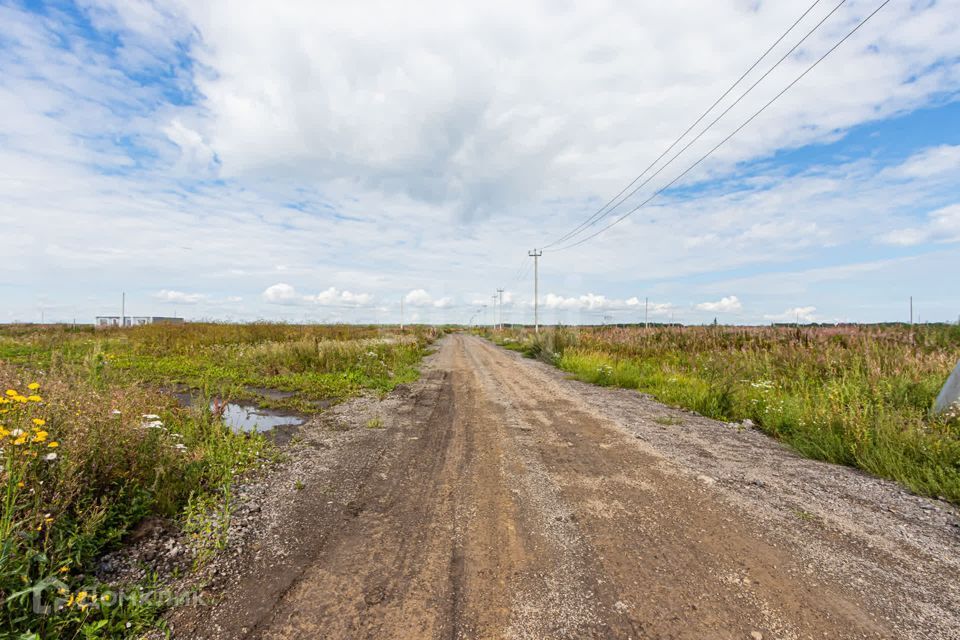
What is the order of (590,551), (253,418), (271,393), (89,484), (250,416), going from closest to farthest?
(590,551) < (89,484) < (253,418) < (250,416) < (271,393)

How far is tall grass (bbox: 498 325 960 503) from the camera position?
4809 millimetres

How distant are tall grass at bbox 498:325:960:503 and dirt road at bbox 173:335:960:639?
57 centimetres

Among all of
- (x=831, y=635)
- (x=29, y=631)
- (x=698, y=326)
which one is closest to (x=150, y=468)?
(x=29, y=631)

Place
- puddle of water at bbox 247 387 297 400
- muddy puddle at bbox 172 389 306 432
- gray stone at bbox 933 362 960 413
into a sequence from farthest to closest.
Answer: puddle of water at bbox 247 387 297 400 < muddy puddle at bbox 172 389 306 432 < gray stone at bbox 933 362 960 413

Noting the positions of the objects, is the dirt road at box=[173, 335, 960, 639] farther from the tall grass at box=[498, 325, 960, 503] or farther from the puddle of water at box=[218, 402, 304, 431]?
the puddle of water at box=[218, 402, 304, 431]

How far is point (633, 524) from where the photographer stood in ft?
11.3

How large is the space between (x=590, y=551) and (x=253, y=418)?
7.08m

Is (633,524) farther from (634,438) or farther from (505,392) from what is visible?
(505,392)

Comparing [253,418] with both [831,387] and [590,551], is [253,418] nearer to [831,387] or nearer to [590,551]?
Result: [590,551]

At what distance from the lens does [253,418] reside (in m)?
7.64

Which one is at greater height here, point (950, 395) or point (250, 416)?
point (950, 395)

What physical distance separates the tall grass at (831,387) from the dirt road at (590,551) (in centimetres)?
57

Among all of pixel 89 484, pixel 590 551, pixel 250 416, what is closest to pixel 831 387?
pixel 590 551

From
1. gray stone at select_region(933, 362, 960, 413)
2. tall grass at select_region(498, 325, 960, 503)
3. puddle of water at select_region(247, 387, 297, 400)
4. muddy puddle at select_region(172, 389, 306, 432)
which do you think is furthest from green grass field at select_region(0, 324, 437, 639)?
gray stone at select_region(933, 362, 960, 413)
